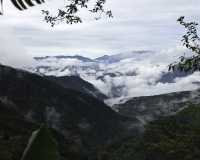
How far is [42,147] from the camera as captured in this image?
1800 mm

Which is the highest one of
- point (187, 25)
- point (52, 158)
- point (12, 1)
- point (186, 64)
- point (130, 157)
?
point (187, 25)

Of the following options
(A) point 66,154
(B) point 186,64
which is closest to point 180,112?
(B) point 186,64

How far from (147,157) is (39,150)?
169560 millimetres

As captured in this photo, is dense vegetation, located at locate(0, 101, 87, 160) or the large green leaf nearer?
the large green leaf

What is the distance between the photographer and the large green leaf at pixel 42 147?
177 centimetres

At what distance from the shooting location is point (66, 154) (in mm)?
113000

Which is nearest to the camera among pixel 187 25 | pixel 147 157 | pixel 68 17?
pixel 68 17

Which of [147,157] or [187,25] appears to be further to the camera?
[147,157]

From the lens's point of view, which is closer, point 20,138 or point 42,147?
point 42,147

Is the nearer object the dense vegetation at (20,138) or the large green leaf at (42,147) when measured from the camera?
the large green leaf at (42,147)

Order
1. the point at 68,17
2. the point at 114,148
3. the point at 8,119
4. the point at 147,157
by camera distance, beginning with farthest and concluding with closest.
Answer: the point at 114,148, the point at 147,157, the point at 8,119, the point at 68,17

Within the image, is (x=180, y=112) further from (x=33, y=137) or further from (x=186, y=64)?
(x=33, y=137)

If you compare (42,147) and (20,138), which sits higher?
(42,147)

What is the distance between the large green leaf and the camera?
1.77 metres
